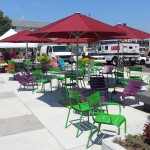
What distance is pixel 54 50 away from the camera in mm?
27141

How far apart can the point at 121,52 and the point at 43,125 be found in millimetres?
21210

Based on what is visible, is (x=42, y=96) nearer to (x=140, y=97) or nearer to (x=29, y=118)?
(x=29, y=118)

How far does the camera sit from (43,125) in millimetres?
6359

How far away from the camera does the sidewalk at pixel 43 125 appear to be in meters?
5.19

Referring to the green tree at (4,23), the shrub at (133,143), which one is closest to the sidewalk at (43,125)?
the shrub at (133,143)

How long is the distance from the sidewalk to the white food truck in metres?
17.8

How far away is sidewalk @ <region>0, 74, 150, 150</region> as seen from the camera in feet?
17.0

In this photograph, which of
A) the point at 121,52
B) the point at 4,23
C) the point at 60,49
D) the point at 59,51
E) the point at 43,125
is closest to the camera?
the point at 43,125

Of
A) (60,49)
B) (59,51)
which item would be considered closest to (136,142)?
(59,51)

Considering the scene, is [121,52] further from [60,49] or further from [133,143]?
[133,143]

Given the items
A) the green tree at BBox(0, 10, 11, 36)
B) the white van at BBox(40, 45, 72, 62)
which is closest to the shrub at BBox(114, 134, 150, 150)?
the white van at BBox(40, 45, 72, 62)

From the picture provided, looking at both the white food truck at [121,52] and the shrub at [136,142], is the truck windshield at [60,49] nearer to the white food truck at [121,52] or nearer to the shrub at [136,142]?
the white food truck at [121,52]

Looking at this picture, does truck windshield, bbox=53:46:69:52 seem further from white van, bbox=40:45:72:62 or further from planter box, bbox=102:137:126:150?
planter box, bbox=102:137:126:150

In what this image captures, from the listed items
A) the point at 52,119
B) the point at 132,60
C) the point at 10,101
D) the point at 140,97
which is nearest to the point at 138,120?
the point at 140,97
